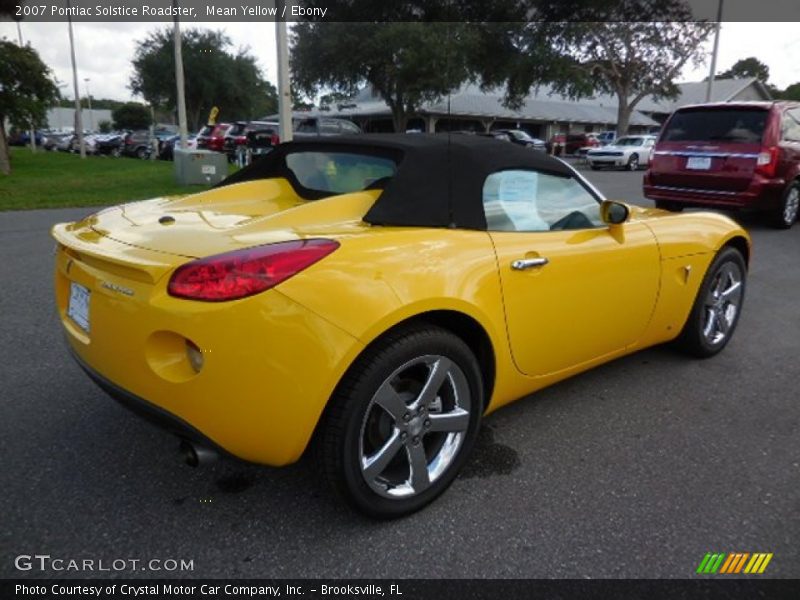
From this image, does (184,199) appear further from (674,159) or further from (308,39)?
(308,39)

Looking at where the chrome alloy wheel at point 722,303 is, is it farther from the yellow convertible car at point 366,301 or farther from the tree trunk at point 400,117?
the tree trunk at point 400,117

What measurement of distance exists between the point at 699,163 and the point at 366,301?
775 centimetres

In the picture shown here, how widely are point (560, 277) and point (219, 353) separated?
4.87 feet

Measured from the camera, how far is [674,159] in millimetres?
8453

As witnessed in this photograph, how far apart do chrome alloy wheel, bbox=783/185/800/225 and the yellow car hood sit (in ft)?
26.5

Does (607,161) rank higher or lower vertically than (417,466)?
higher

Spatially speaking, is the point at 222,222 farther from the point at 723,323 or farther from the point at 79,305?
Result: the point at 723,323

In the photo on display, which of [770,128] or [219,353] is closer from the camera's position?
[219,353]

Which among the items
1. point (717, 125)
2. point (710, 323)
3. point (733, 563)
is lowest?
point (733, 563)

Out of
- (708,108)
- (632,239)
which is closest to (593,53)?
(708,108)

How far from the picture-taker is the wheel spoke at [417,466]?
2219 mm

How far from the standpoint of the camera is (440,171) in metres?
2.47

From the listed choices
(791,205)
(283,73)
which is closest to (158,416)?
(791,205)

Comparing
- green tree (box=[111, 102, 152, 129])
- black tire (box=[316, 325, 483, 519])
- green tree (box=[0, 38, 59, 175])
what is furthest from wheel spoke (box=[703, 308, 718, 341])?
green tree (box=[111, 102, 152, 129])
